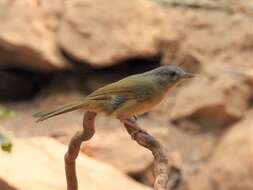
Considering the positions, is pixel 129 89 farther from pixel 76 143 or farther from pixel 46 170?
pixel 46 170

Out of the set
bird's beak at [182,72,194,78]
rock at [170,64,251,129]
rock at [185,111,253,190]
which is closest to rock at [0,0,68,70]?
rock at [170,64,251,129]

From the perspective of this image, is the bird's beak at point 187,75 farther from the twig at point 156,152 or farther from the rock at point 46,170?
the rock at point 46,170

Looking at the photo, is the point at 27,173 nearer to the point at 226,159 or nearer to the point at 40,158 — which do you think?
the point at 40,158

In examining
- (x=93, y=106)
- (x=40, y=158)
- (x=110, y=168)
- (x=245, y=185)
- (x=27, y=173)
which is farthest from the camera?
(x=245, y=185)

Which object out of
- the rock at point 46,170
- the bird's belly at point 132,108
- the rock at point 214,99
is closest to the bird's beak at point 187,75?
the bird's belly at point 132,108

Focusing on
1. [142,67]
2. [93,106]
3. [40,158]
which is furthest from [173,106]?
[93,106]

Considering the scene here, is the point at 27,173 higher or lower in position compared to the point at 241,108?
lower

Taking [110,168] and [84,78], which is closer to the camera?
[110,168]
